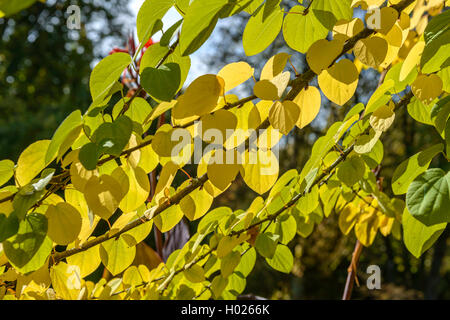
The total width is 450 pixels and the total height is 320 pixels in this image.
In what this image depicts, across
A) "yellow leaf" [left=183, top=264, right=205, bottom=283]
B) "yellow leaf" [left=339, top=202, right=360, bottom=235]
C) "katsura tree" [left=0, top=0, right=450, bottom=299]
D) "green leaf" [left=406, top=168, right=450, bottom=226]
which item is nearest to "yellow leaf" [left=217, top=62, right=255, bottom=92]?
"katsura tree" [left=0, top=0, right=450, bottom=299]

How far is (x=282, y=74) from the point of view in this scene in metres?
0.45

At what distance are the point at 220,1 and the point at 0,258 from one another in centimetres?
41

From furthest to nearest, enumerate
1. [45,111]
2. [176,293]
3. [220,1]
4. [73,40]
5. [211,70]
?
[73,40], [45,111], [211,70], [176,293], [220,1]

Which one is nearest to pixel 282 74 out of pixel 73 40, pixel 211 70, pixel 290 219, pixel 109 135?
pixel 109 135

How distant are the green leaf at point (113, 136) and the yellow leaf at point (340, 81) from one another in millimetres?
229

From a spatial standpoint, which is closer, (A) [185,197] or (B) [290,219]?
(A) [185,197]

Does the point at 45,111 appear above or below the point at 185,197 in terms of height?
above

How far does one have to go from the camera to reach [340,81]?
478mm

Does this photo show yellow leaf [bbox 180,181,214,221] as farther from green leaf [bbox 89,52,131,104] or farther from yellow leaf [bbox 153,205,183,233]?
green leaf [bbox 89,52,131,104]

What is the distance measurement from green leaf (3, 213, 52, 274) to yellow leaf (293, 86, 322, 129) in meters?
0.31

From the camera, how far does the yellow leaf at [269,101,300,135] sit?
17.9 inches

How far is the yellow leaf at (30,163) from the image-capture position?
1.48 ft
